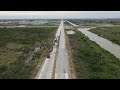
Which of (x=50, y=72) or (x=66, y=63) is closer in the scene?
(x=50, y=72)
